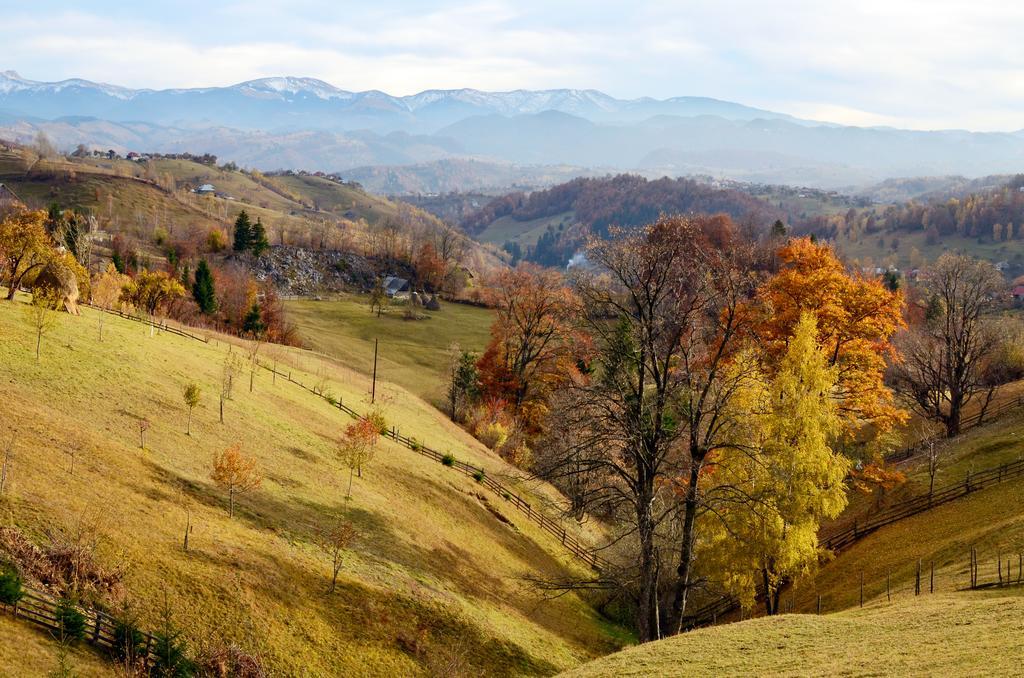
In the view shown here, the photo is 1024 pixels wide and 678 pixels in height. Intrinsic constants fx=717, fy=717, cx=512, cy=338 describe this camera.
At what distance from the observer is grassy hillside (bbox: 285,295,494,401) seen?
3479 inches

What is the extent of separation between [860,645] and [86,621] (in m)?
21.7

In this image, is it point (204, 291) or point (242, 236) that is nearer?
point (204, 291)

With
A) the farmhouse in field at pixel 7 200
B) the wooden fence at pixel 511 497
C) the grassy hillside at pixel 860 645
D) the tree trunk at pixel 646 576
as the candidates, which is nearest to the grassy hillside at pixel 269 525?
the wooden fence at pixel 511 497

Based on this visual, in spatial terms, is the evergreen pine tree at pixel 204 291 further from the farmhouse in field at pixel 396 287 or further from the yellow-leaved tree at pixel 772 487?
the yellow-leaved tree at pixel 772 487

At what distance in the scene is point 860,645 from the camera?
68.6 feet

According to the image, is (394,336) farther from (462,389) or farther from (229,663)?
(229,663)

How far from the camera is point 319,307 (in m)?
122

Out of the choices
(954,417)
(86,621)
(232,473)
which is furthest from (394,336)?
(86,621)

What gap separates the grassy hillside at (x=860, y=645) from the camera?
1791 cm

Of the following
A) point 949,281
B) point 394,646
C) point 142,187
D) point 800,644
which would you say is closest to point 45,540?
point 394,646

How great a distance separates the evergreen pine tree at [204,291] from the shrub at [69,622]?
3315 inches

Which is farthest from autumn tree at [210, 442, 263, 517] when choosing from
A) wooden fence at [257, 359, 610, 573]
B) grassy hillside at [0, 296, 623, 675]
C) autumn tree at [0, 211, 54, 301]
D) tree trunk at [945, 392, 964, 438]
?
tree trunk at [945, 392, 964, 438]

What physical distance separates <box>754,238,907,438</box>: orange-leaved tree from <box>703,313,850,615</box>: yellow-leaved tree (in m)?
11.0

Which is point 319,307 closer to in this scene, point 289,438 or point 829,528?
point 289,438
